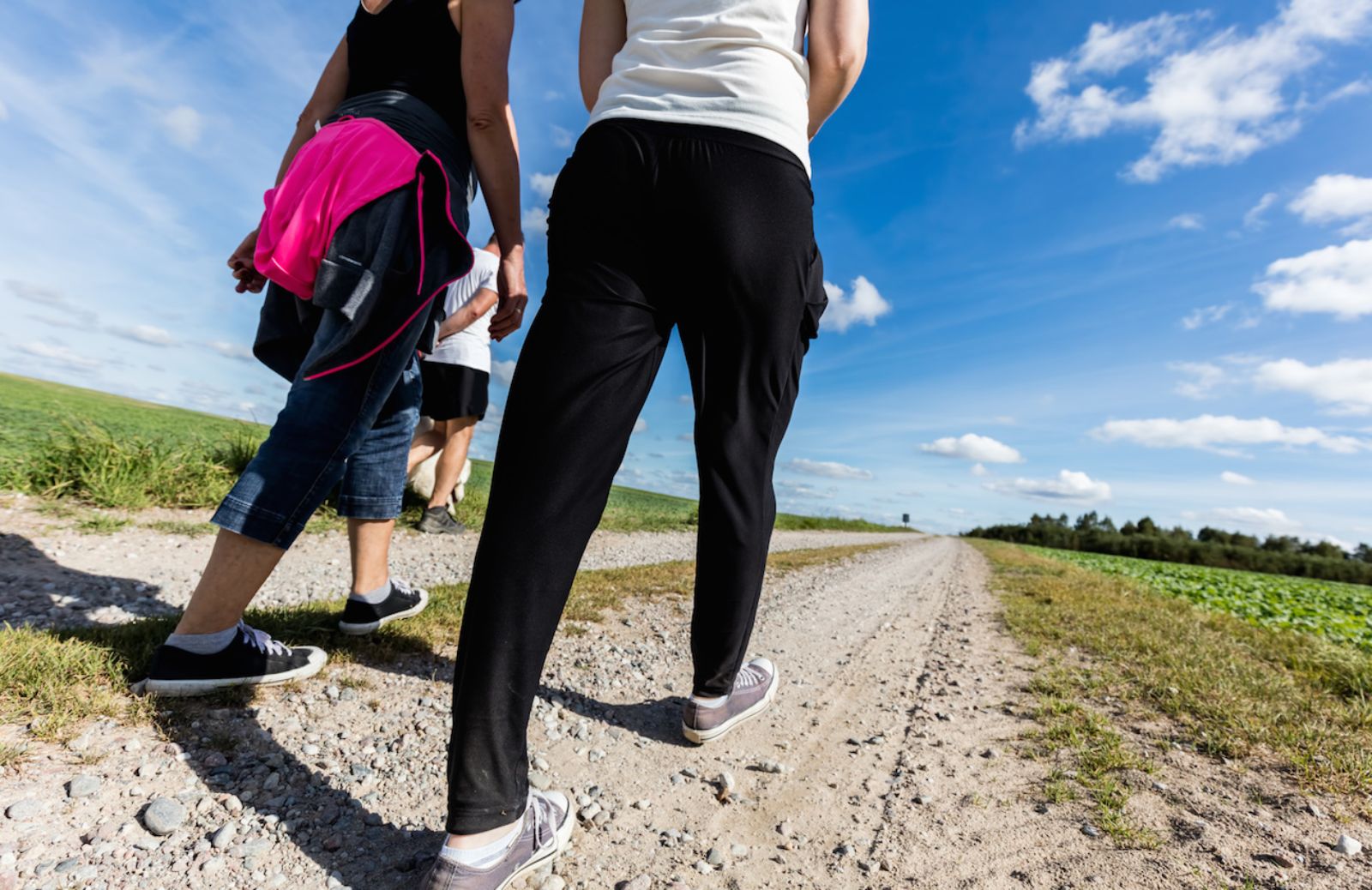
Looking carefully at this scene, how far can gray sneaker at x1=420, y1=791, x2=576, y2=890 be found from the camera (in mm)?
1218

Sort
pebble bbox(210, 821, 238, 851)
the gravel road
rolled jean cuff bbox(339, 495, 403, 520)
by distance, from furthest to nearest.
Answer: the gravel road
rolled jean cuff bbox(339, 495, 403, 520)
pebble bbox(210, 821, 238, 851)

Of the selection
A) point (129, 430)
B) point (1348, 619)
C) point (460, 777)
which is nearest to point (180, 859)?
point (460, 777)

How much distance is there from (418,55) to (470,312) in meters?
2.58

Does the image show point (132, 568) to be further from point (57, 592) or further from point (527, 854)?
point (527, 854)

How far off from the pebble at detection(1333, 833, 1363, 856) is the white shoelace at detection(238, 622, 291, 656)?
305 cm

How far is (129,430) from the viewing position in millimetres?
6145

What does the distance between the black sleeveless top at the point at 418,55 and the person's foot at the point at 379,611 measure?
6.07ft

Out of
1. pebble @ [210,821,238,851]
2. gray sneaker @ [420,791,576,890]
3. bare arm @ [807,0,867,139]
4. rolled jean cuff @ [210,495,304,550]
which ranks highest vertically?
bare arm @ [807,0,867,139]

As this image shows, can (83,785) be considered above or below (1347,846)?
below

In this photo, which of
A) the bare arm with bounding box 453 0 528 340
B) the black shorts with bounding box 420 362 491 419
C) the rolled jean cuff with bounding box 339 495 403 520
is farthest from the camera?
the black shorts with bounding box 420 362 491 419

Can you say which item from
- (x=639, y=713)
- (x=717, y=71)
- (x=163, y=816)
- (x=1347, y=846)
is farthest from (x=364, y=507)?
(x=1347, y=846)

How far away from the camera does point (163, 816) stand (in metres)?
1.36

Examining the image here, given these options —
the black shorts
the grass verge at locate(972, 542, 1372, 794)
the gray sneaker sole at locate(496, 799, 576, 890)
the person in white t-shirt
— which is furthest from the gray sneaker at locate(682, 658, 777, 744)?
the black shorts

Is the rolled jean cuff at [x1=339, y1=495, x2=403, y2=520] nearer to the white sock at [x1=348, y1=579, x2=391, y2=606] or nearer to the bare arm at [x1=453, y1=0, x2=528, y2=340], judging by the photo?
the white sock at [x1=348, y1=579, x2=391, y2=606]
